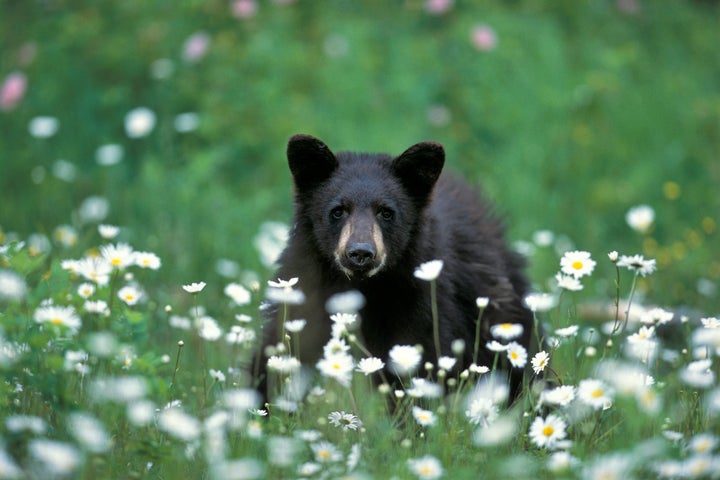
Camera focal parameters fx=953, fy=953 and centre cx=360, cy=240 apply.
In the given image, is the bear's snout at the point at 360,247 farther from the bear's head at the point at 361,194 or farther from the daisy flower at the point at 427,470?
the daisy flower at the point at 427,470

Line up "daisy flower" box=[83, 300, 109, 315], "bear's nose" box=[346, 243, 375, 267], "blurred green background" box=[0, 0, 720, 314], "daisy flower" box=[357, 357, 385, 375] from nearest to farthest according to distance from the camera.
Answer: "daisy flower" box=[357, 357, 385, 375], "daisy flower" box=[83, 300, 109, 315], "bear's nose" box=[346, 243, 375, 267], "blurred green background" box=[0, 0, 720, 314]

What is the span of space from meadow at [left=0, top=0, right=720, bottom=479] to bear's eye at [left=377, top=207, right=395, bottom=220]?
503 millimetres

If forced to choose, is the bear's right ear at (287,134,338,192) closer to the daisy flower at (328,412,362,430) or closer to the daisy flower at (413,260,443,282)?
the daisy flower at (413,260,443,282)

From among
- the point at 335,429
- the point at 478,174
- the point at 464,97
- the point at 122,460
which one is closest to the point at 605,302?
the point at 478,174

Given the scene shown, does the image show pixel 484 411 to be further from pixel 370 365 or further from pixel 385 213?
pixel 385 213

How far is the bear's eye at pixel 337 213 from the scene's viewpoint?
4543 millimetres

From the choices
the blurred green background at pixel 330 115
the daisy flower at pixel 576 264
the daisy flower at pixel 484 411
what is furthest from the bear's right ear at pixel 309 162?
the blurred green background at pixel 330 115

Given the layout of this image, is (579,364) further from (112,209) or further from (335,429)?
(112,209)

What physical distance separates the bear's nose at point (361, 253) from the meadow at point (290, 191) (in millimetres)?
295

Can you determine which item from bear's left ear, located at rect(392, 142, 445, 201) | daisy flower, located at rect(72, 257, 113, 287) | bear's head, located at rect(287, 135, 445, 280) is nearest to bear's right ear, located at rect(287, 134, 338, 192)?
bear's head, located at rect(287, 135, 445, 280)

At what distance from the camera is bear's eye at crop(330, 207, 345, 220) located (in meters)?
4.54

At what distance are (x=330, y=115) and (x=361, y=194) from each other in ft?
14.3

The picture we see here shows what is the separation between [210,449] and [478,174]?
6186 mm

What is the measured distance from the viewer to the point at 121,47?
9.21 metres
